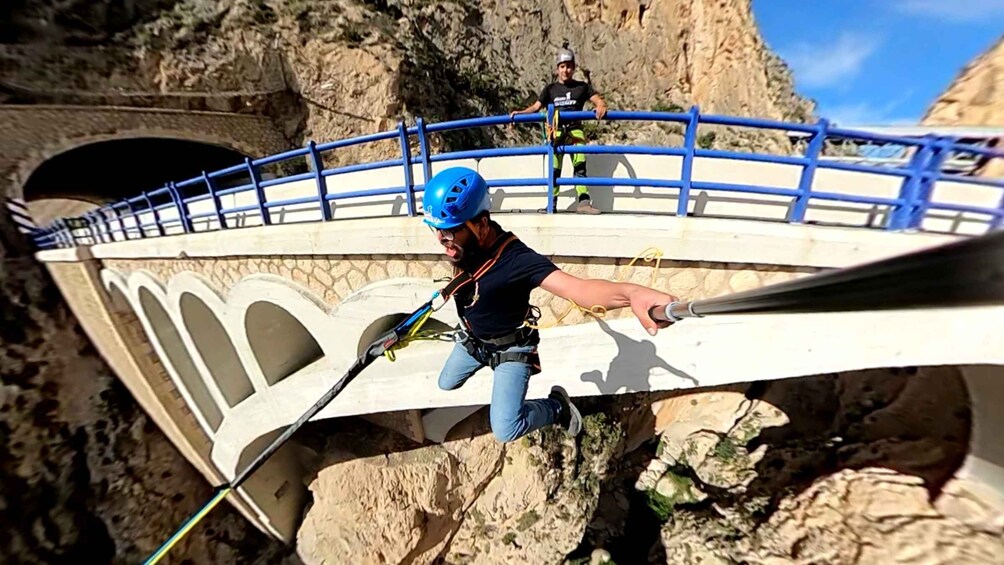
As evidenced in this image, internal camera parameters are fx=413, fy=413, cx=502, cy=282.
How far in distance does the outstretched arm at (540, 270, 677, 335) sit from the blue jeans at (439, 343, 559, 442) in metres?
1.02

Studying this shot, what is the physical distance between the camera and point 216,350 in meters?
8.76

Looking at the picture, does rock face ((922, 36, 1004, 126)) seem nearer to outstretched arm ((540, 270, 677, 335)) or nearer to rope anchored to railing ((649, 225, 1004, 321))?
outstretched arm ((540, 270, 677, 335))

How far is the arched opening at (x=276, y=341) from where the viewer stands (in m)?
7.04

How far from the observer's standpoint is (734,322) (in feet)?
13.3

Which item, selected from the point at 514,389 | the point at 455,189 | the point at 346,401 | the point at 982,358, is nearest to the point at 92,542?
the point at 346,401

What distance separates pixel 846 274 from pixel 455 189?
2.12m

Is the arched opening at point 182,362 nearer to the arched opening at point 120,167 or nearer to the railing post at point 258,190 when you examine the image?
the railing post at point 258,190

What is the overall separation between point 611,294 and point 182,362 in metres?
11.5

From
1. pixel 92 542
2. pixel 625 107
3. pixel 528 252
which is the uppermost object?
pixel 625 107

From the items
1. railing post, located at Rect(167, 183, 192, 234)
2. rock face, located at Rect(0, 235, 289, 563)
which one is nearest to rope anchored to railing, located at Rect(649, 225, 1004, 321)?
railing post, located at Rect(167, 183, 192, 234)

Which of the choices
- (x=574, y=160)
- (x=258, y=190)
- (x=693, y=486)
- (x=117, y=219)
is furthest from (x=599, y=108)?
(x=117, y=219)

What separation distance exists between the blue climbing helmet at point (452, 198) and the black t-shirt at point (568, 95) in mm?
2796

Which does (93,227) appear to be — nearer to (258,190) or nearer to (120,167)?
(258,190)

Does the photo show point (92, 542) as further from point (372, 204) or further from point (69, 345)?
point (372, 204)
